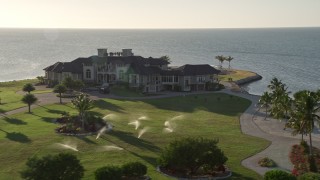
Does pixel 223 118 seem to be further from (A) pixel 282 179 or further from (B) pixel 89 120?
(A) pixel 282 179

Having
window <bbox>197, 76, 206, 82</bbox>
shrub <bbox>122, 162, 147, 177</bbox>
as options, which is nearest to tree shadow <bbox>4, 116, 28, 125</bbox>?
shrub <bbox>122, 162, 147, 177</bbox>

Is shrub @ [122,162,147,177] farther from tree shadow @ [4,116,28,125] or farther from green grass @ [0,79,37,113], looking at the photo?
green grass @ [0,79,37,113]

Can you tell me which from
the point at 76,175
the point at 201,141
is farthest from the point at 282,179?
the point at 76,175

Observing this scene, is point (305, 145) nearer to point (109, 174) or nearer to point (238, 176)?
point (238, 176)

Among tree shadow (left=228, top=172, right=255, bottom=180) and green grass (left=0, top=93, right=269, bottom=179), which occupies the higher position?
green grass (left=0, top=93, right=269, bottom=179)

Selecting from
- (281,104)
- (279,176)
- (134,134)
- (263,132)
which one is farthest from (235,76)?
(279,176)

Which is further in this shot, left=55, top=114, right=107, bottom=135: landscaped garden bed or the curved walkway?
left=55, top=114, right=107, bottom=135: landscaped garden bed

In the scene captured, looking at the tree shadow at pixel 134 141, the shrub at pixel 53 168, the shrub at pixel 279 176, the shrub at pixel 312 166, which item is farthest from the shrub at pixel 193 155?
the shrub at pixel 53 168

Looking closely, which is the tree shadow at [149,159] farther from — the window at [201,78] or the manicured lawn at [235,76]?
the manicured lawn at [235,76]
